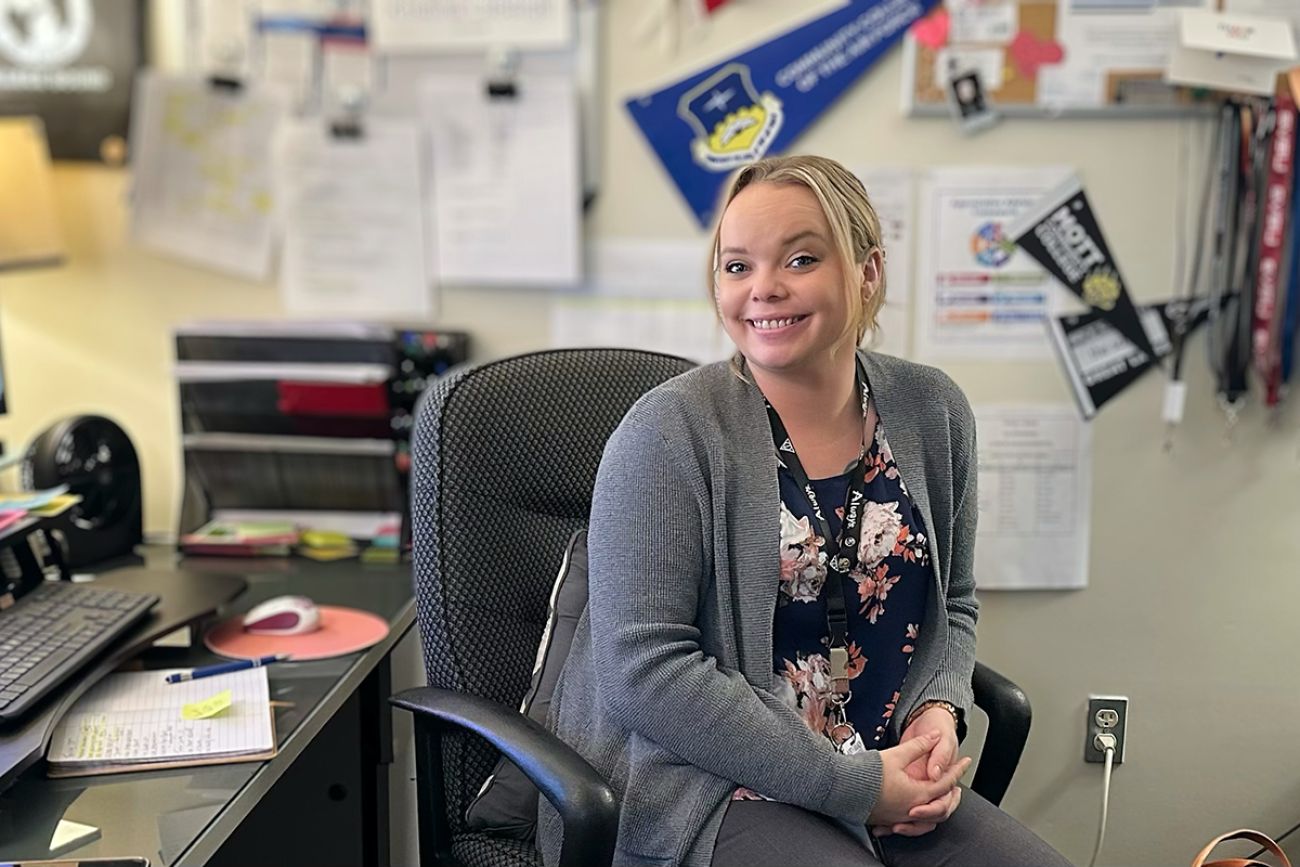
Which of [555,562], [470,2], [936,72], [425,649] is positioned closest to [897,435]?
[555,562]

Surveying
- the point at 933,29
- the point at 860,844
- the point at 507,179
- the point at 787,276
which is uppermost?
the point at 933,29

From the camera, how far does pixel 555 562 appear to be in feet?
4.76

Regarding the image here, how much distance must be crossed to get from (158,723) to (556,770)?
468mm

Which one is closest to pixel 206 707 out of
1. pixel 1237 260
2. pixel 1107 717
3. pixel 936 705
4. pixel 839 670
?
pixel 839 670

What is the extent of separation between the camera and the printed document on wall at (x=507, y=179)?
1.92 m

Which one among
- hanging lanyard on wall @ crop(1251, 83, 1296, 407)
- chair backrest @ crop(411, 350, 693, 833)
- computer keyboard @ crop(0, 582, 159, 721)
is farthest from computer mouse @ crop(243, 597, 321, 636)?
hanging lanyard on wall @ crop(1251, 83, 1296, 407)

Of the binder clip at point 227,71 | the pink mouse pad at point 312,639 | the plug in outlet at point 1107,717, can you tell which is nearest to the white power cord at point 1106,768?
the plug in outlet at point 1107,717

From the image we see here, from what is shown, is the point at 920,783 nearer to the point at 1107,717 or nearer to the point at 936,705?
the point at 936,705

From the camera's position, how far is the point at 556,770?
1.15 metres

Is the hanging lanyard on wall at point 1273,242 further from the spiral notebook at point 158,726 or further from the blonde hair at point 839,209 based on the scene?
the spiral notebook at point 158,726

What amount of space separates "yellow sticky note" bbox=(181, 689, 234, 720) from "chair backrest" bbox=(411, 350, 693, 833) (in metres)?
0.22

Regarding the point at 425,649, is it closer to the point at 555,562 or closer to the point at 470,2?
the point at 555,562

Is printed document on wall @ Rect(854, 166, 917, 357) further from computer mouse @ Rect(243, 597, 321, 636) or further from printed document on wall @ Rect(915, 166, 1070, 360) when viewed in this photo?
computer mouse @ Rect(243, 597, 321, 636)

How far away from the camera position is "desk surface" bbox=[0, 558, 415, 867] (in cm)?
111
